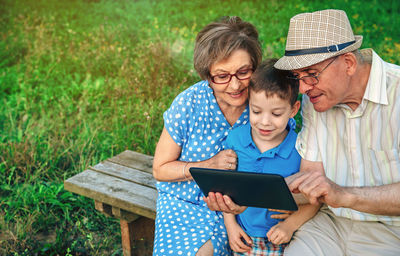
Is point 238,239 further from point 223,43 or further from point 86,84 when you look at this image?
point 86,84

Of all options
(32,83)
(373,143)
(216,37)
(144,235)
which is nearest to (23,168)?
(144,235)

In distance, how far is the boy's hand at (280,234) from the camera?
2.46m

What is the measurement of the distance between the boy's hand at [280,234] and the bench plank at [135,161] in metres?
1.37

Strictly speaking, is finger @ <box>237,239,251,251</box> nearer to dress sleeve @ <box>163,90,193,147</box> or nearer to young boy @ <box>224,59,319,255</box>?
young boy @ <box>224,59,319,255</box>

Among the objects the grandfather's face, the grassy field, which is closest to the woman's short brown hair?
the grandfather's face

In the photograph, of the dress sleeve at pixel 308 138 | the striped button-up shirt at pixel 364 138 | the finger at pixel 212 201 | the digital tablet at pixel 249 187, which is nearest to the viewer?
the digital tablet at pixel 249 187

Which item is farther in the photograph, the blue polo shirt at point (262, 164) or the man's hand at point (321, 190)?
the blue polo shirt at point (262, 164)

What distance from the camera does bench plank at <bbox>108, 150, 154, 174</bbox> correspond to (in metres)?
3.63

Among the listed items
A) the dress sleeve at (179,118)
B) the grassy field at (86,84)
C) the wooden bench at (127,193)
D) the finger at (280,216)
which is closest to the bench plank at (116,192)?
the wooden bench at (127,193)

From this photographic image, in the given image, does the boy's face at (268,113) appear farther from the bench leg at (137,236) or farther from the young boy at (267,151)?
the bench leg at (137,236)

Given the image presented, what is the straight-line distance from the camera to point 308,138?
2.57 meters

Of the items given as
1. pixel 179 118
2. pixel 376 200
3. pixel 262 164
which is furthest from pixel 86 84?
pixel 376 200

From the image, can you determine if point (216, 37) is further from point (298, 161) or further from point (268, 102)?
point (298, 161)

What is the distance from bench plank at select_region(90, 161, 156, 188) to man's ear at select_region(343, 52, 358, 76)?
5.64ft
